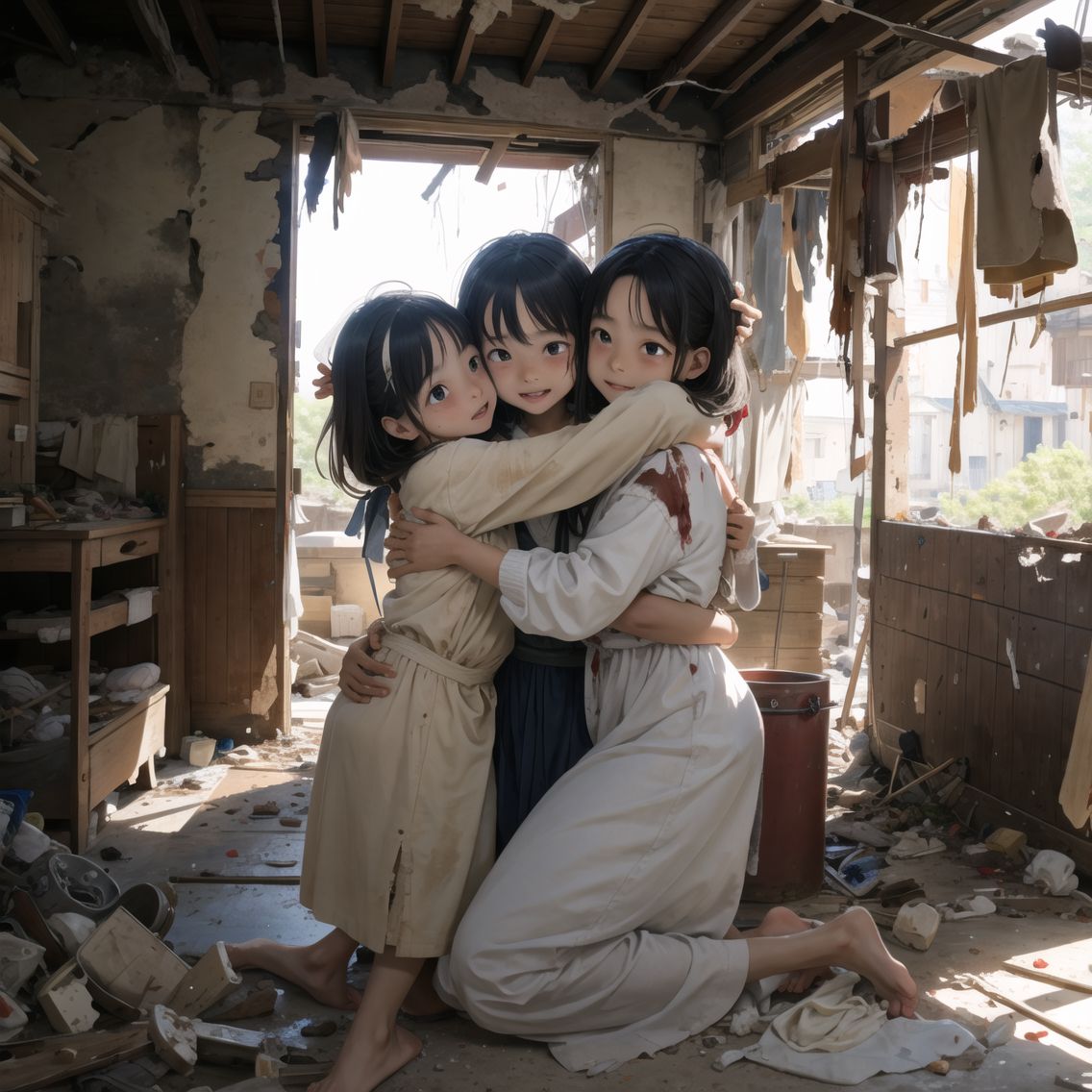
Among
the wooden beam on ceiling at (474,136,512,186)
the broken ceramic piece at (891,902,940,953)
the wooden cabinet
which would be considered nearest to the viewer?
the broken ceramic piece at (891,902,940,953)

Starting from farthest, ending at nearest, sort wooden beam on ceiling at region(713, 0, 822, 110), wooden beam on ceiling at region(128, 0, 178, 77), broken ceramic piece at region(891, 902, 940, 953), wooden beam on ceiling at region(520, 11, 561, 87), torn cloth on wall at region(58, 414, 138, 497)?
1. torn cloth on wall at region(58, 414, 138, 497)
2. wooden beam on ceiling at region(520, 11, 561, 87)
3. wooden beam on ceiling at region(713, 0, 822, 110)
4. wooden beam on ceiling at region(128, 0, 178, 77)
5. broken ceramic piece at region(891, 902, 940, 953)

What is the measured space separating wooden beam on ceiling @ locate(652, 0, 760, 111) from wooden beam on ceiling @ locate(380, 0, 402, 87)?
136 centimetres

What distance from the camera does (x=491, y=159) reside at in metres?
5.82

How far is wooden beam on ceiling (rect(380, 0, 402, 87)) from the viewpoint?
14.8 feet

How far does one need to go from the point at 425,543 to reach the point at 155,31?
3657 mm

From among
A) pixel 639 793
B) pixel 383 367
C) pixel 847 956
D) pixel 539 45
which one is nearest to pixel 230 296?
pixel 539 45

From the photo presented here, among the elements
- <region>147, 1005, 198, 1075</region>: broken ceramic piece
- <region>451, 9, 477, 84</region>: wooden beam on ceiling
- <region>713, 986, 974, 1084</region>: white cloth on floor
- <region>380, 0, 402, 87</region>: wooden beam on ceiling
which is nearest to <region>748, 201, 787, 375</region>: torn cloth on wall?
<region>451, 9, 477, 84</region>: wooden beam on ceiling

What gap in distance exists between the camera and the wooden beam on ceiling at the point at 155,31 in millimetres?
4387

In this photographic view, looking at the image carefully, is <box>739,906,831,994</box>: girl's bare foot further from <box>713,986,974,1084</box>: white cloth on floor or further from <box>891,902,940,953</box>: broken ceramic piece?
<box>891,902,940,953</box>: broken ceramic piece

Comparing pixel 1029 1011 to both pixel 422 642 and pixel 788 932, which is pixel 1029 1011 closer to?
pixel 788 932

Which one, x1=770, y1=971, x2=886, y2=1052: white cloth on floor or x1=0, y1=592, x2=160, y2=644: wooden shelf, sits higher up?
x1=0, y1=592, x2=160, y2=644: wooden shelf

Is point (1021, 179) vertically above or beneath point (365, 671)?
above

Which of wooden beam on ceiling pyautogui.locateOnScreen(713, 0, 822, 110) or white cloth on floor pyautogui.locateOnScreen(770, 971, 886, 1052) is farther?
wooden beam on ceiling pyautogui.locateOnScreen(713, 0, 822, 110)

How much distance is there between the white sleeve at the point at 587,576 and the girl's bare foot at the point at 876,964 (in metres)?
0.87
